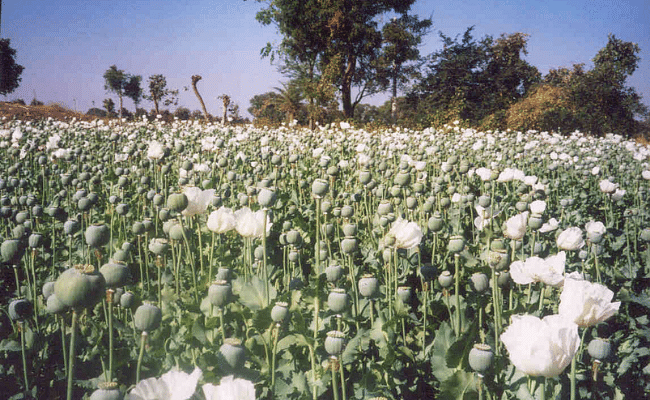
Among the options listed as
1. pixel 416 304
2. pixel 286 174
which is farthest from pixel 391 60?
pixel 416 304

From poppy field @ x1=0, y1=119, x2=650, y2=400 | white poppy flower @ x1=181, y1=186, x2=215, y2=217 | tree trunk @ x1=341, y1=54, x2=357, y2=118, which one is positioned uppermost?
tree trunk @ x1=341, y1=54, x2=357, y2=118

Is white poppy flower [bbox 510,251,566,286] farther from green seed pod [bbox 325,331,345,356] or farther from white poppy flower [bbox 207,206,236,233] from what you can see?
white poppy flower [bbox 207,206,236,233]

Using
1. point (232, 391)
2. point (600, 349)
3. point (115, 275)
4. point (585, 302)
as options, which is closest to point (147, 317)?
point (115, 275)

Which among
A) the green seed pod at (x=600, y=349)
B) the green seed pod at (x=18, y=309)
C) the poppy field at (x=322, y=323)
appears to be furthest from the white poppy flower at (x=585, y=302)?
the green seed pod at (x=18, y=309)

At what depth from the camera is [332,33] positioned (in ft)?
77.4

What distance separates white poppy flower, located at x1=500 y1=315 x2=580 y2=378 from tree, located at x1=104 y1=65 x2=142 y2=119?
150ft

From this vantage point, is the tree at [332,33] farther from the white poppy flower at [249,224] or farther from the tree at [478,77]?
the white poppy flower at [249,224]

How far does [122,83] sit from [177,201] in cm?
4751

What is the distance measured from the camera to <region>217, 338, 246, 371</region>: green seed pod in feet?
3.54

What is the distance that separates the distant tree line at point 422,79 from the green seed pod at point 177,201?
1520 cm

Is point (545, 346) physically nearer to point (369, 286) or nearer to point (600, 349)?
point (600, 349)

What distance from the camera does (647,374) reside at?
1.87 m

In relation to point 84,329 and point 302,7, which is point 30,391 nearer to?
point 84,329

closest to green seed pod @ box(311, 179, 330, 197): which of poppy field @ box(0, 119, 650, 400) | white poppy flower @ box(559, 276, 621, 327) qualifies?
poppy field @ box(0, 119, 650, 400)
